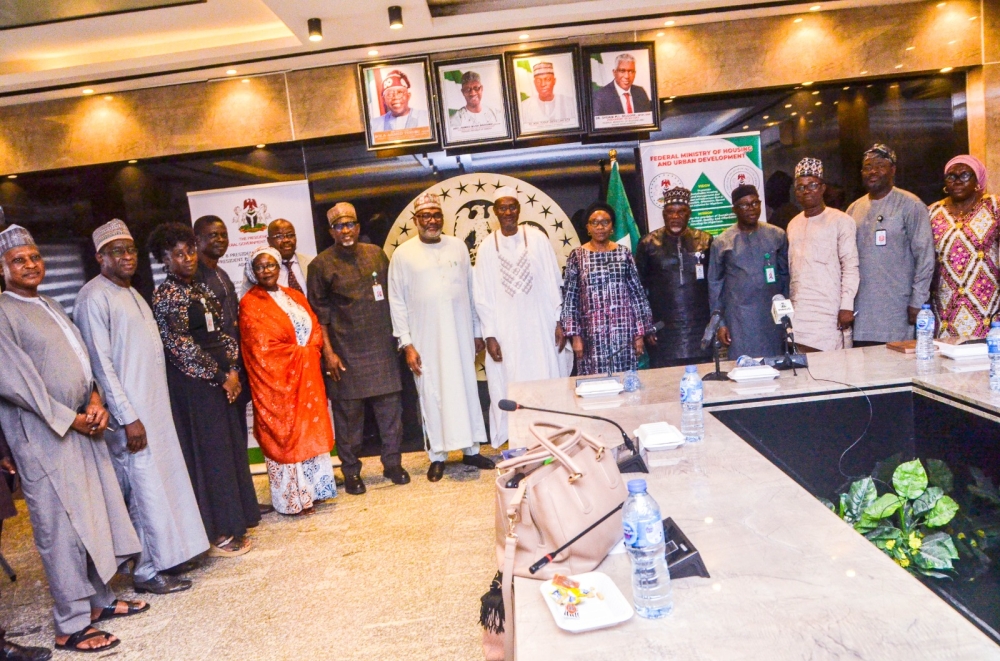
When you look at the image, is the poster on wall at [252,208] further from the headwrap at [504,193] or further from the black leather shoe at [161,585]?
the black leather shoe at [161,585]

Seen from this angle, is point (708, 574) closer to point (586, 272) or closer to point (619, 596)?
point (619, 596)

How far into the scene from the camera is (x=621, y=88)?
5.16 metres

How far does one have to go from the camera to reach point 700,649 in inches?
46.1

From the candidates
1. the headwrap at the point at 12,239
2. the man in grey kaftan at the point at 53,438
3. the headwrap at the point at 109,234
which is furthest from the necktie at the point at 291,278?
the headwrap at the point at 12,239

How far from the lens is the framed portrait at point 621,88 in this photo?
5.13 m

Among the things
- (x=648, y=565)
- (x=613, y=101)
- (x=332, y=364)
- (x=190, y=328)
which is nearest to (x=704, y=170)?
(x=613, y=101)

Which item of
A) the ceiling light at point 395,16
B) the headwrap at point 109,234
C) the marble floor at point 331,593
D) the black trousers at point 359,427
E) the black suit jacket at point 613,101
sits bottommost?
the marble floor at point 331,593

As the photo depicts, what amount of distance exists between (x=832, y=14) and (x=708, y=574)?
504 cm

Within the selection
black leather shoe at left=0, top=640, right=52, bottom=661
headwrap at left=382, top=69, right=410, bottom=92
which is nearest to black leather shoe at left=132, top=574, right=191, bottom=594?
black leather shoe at left=0, top=640, right=52, bottom=661

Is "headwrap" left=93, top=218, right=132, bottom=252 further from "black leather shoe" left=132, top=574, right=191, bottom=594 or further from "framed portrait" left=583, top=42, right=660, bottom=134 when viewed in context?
"framed portrait" left=583, top=42, right=660, bottom=134

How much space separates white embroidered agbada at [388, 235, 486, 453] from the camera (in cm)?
479

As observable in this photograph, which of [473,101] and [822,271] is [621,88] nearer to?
[473,101]

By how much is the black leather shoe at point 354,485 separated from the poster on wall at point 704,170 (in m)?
2.81

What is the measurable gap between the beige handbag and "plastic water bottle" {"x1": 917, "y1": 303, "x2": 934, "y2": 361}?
6.78 ft
